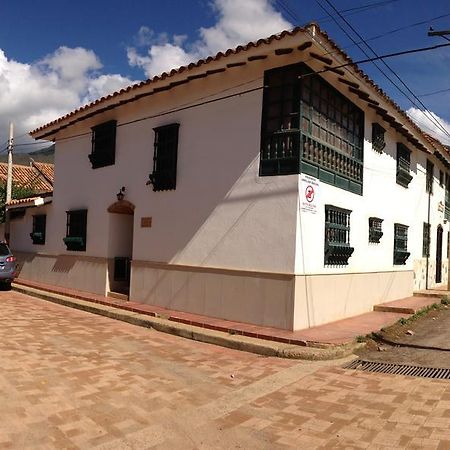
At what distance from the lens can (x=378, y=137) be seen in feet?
38.0

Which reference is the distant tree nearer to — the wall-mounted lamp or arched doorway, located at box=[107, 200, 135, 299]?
arched doorway, located at box=[107, 200, 135, 299]

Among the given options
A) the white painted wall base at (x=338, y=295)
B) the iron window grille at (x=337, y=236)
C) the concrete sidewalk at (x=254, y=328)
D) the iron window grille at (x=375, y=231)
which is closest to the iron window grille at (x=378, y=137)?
the iron window grille at (x=375, y=231)

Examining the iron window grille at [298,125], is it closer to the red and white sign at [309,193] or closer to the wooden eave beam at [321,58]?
the red and white sign at [309,193]

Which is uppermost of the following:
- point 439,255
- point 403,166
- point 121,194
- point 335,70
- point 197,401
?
point 335,70

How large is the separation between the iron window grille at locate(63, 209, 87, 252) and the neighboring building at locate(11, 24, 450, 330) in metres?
0.06

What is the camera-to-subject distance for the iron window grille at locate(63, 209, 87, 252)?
12.8 m

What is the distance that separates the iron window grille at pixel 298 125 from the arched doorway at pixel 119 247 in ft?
15.7

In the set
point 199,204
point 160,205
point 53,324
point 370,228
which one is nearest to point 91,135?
point 160,205

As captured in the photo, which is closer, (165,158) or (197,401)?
(197,401)

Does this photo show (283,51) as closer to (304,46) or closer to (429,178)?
(304,46)

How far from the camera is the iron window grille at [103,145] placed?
1208 cm

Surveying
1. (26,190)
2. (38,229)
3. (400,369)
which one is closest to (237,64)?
(400,369)

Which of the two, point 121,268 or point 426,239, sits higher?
point 426,239

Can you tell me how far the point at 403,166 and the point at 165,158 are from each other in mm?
7339
